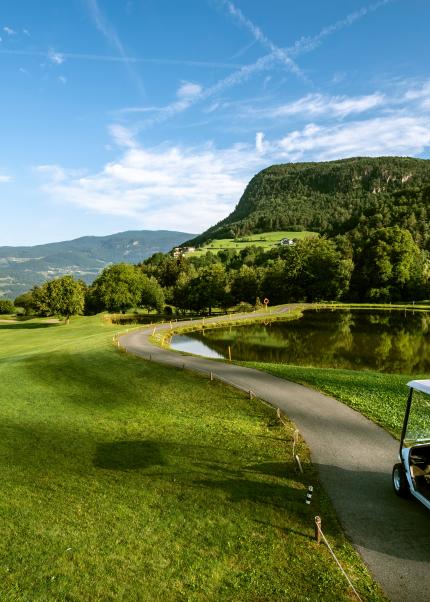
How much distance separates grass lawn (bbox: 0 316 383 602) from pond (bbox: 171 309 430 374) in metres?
23.0

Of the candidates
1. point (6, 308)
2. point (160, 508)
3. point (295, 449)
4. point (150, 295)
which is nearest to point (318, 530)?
point (160, 508)

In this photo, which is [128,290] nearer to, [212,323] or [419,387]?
[212,323]

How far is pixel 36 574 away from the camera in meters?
10.1

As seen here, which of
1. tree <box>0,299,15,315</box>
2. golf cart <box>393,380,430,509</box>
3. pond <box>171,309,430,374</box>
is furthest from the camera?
tree <box>0,299,15,315</box>

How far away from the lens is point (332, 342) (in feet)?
185

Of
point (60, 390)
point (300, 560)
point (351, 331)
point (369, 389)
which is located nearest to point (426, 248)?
point (351, 331)

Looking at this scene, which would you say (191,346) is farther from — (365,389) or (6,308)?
(6,308)

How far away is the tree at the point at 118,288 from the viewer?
336ft

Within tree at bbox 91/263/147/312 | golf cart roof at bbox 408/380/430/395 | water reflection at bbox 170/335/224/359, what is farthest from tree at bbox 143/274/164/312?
golf cart roof at bbox 408/380/430/395

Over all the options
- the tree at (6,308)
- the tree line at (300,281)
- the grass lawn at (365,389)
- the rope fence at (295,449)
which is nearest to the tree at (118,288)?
the tree line at (300,281)

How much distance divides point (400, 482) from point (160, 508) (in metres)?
7.50

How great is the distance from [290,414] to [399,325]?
2173 inches

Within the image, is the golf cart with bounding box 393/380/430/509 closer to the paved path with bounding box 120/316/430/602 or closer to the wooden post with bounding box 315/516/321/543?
the paved path with bounding box 120/316/430/602

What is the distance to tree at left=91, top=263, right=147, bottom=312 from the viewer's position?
102m
